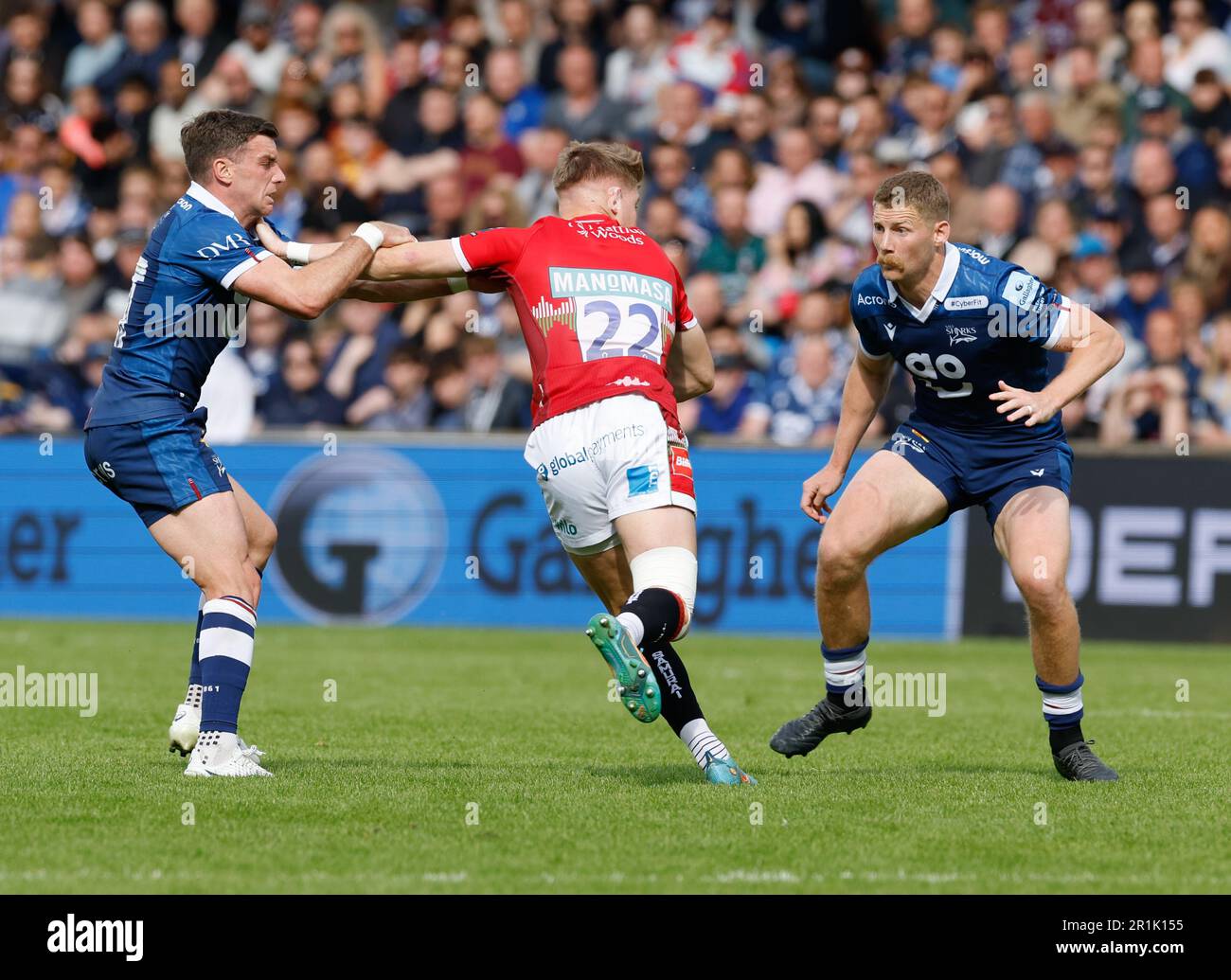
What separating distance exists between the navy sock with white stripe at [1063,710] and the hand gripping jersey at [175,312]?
11.8 feet

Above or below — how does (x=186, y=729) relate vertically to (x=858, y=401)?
below

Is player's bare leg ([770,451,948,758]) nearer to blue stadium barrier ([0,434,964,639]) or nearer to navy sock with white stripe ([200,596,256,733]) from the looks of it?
navy sock with white stripe ([200,596,256,733])

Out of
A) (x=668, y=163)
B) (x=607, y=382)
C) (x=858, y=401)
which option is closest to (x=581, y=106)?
(x=668, y=163)

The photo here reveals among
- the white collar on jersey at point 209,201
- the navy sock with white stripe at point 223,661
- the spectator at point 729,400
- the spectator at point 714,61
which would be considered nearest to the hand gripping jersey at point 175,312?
the white collar on jersey at point 209,201

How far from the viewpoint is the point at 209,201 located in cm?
746

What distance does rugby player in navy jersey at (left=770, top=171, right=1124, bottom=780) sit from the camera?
7664mm

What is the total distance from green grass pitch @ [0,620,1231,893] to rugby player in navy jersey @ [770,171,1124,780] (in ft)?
1.37

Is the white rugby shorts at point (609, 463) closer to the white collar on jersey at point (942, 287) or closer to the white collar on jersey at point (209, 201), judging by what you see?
the white collar on jersey at point (942, 287)

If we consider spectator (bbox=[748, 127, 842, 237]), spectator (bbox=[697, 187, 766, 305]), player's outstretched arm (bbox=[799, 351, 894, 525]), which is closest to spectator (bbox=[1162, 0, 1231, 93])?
spectator (bbox=[748, 127, 842, 237])

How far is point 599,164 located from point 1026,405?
188cm

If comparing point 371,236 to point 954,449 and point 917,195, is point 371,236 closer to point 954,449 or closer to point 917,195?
point 917,195
